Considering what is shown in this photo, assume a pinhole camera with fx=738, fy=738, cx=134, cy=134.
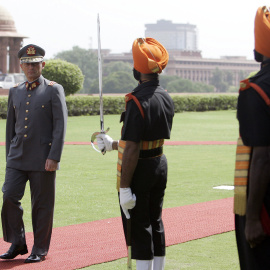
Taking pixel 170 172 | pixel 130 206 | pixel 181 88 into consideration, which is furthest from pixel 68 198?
pixel 181 88

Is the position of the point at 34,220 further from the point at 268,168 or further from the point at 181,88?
the point at 181,88

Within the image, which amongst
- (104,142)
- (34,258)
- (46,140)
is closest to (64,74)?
(46,140)

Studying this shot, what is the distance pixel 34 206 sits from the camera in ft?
20.0

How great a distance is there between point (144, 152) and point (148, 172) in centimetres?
13

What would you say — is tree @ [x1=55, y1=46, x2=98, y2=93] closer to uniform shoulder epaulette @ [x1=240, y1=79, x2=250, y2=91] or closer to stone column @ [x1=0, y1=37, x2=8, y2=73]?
stone column @ [x1=0, y1=37, x2=8, y2=73]

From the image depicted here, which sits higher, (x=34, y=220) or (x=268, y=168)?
(x=268, y=168)

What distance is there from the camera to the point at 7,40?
5809 cm

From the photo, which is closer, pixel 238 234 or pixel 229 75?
pixel 238 234

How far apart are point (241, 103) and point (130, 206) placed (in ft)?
4.78

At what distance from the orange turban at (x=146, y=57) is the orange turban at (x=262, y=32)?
1273 mm


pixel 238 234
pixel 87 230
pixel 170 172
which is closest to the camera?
pixel 238 234

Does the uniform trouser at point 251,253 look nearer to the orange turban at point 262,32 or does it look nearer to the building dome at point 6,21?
the orange turban at point 262,32

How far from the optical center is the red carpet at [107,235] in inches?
233

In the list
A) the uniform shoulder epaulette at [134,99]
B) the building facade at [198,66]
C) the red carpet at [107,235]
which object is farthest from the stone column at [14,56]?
the building facade at [198,66]
